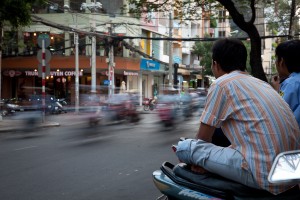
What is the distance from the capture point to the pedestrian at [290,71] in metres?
3.09

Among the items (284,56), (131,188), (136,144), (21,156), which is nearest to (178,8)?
(136,144)

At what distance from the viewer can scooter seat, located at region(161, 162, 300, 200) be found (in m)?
2.29

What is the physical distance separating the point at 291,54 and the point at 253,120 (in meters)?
1.17

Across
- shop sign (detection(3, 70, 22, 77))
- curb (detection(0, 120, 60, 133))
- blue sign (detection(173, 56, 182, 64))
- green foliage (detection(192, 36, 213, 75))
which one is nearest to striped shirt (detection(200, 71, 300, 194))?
curb (detection(0, 120, 60, 133))

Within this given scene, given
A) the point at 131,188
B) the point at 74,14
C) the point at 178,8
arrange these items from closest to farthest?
1. the point at 131,188
2. the point at 178,8
3. the point at 74,14

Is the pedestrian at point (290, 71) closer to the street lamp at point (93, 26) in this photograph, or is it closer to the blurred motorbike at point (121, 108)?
the blurred motorbike at point (121, 108)

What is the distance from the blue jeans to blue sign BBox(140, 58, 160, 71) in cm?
3210

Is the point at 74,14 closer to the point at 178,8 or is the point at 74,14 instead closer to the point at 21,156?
the point at 178,8

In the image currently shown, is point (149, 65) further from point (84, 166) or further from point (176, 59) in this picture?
point (84, 166)

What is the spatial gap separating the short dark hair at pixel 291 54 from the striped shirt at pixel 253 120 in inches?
35.7

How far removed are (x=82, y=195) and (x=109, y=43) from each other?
22636mm

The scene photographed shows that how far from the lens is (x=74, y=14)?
31.7m

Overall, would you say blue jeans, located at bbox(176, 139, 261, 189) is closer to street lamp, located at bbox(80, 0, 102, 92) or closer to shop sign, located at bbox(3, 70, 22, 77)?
street lamp, located at bbox(80, 0, 102, 92)

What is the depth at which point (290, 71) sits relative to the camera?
3322 millimetres
